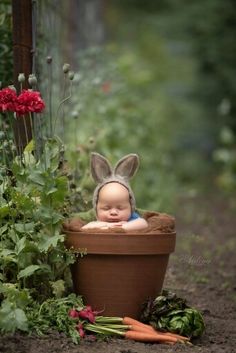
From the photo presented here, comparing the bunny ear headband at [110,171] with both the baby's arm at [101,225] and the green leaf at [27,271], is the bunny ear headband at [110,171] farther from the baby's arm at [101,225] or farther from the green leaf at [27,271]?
the green leaf at [27,271]

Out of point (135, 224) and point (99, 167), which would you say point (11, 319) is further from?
point (99, 167)

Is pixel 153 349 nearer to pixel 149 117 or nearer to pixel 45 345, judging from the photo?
pixel 45 345

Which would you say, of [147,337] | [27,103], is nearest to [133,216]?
[147,337]

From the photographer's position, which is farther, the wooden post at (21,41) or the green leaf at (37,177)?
the wooden post at (21,41)

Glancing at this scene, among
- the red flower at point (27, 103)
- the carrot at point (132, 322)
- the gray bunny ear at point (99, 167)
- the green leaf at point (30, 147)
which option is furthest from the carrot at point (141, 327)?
the red flower at point (27, 103)

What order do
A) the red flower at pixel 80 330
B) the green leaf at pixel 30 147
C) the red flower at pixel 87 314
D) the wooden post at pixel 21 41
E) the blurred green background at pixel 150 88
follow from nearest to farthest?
the red flower at pixel 80 330 < the red flower at pixel 87 314 < the green leaf at pixel 30 147 < the wooden post at pixel 21 41 < the blurred green background at pixel 150 88

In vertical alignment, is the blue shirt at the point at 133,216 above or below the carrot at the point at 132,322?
above

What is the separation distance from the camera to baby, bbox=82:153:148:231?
3861 mm

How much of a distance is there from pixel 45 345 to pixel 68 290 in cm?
78

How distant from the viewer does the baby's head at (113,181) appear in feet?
12.7

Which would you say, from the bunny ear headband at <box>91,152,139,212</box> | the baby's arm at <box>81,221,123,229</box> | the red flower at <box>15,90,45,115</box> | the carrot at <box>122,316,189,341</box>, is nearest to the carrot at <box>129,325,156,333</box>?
the carrot at <box>122,316,189,341</box>

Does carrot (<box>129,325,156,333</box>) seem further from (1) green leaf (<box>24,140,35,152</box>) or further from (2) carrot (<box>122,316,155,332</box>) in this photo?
(1) green leaf (<box>24,140,35,152</box>)

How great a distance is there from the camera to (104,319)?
369cm

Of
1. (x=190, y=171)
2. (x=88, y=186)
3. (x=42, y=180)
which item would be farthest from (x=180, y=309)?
(x=190, y=171)
